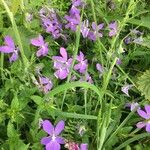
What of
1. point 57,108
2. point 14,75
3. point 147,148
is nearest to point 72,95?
point 57,108

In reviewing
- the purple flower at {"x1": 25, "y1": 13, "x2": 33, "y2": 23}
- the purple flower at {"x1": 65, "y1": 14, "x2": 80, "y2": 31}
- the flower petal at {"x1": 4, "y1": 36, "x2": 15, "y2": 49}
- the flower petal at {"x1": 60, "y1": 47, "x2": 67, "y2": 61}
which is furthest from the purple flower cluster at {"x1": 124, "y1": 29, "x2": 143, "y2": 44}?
the flower petal at {"x1": 4, "y1": 36, "x2": 15, "y2": 49}

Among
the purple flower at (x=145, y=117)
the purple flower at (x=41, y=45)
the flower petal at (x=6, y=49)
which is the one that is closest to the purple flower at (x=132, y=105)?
the purple flower at (x=145, y=117)

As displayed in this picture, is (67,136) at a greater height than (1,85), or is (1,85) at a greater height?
(1,85)

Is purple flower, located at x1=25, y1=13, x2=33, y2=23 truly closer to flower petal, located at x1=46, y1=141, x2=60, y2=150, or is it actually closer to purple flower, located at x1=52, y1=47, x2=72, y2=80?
purple flower, located at x1=52, y1=47, x2=72, y2=80

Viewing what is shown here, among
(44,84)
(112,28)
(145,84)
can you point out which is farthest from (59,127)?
(112,28)

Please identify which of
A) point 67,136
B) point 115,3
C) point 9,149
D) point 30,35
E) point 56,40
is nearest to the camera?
point 9,149

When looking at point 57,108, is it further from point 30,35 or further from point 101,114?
point 30,35
